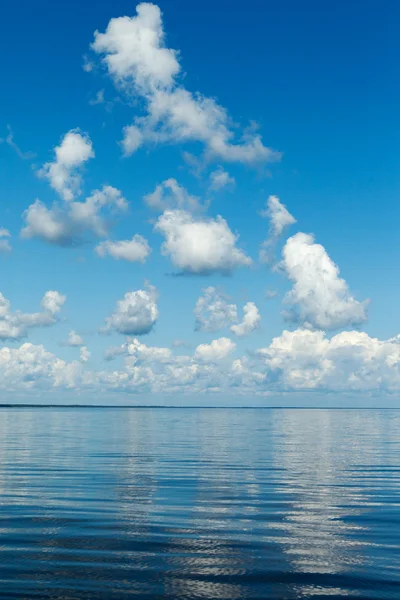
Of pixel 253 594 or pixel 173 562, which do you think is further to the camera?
pixel 173 562

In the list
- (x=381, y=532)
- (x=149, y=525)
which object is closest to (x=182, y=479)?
(x=149, y=525)

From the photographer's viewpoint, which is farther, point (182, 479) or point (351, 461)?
point (351, 461)

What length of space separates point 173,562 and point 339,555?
21.5ft

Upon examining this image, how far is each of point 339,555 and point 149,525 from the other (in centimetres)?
948

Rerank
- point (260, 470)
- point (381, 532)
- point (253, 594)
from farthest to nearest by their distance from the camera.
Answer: point (260, 470)
point (381, 532)
point (253, 594)

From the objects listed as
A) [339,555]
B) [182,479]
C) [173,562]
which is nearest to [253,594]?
[173,562]

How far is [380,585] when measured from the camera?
1981 cm

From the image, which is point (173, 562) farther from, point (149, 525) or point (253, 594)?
point (149, 525)

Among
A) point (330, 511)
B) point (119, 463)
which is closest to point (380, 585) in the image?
point (330, 511)

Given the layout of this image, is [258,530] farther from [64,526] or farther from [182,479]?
[182,479]

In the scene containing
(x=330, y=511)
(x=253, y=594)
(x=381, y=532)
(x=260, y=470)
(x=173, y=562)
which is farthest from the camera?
(x=260, y=470)

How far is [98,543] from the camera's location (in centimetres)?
2505

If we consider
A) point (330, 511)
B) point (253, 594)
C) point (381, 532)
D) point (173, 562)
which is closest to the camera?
point (253, 594)

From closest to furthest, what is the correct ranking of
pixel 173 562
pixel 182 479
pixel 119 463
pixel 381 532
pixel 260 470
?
pixel 173 562 → pixel 381 532 → pixel 182 479 → pixel 260 470 → pixel 119 463
